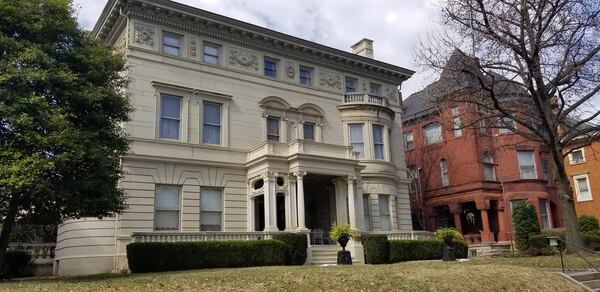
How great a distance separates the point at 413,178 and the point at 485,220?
736cm

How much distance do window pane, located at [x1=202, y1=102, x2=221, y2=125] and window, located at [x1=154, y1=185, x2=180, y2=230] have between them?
3.86 metres

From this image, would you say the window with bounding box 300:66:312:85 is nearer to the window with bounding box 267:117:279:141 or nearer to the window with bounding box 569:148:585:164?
the window with bounding box 267:117:279:141

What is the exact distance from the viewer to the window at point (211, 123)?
2422 centimetres

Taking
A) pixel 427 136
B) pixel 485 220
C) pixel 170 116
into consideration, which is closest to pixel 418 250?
pixel 485 220

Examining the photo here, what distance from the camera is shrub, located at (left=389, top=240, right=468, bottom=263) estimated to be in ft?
79.1

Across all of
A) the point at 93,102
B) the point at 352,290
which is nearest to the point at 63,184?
the point at 93,102

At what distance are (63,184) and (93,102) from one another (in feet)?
9.12

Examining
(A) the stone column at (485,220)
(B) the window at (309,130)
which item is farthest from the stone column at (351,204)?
(A) the stone column at (485,220)

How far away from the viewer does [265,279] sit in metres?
11.8

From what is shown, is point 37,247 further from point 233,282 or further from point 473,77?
point 473,77

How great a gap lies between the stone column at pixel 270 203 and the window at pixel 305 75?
7848mm

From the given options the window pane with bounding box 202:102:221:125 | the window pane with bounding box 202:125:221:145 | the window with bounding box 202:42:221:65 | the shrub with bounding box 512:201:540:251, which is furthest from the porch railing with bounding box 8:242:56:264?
the shrub with bounding box 512:201:540:251

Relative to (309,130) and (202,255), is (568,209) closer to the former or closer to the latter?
(309,130)

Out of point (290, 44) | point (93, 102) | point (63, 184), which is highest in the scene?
point (290, 44)
